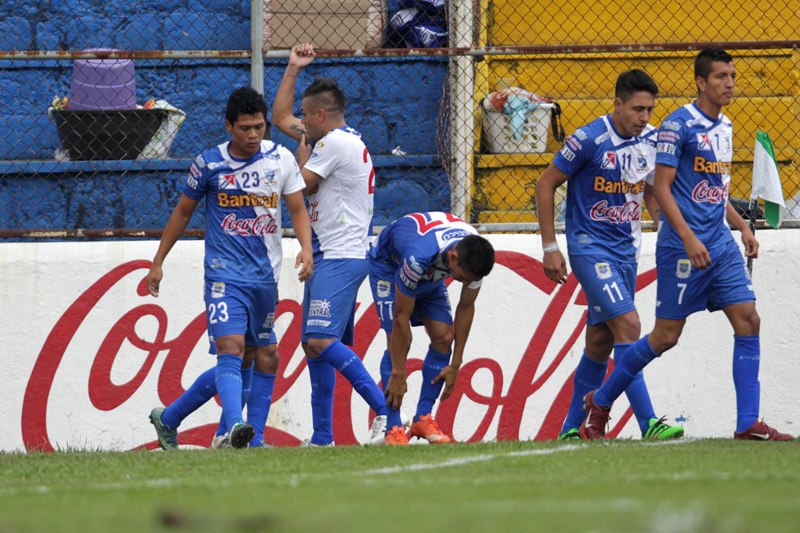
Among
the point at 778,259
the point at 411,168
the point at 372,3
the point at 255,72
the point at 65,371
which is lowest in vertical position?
the point at 65,371

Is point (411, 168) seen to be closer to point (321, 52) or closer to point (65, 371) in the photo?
point (321, 52)

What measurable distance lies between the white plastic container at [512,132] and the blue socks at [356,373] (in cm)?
351

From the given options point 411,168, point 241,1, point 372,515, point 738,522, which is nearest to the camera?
point 738,522

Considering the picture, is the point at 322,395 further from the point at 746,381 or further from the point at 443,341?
the point at 746,381

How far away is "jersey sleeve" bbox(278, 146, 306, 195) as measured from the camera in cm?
786

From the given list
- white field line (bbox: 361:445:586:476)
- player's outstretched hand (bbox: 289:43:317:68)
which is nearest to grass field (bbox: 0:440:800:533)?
white field line (bbox: 361:445:586:476)

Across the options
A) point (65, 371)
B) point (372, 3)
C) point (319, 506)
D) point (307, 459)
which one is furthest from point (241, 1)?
point (319, 506)

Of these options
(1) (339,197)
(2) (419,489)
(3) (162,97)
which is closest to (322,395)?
(1) (339,197)

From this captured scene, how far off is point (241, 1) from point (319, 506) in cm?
879

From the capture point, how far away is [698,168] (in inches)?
298

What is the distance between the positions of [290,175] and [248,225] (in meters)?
0.39

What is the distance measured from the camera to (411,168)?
1128 cm

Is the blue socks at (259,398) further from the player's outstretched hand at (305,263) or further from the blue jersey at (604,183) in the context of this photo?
the blue jersey at (604,183)

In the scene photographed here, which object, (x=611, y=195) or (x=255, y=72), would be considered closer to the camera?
(x=611, y=195)
